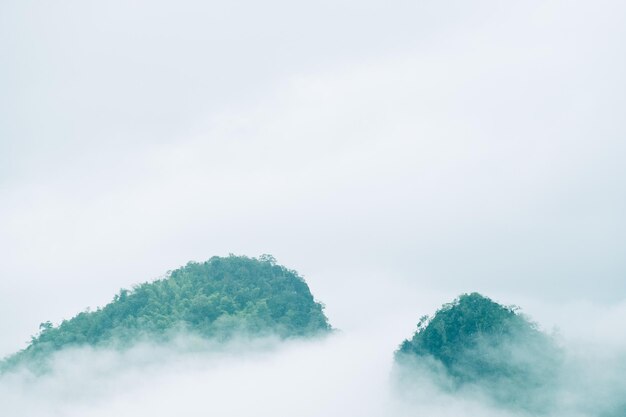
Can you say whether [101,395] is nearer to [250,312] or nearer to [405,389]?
[250,312]

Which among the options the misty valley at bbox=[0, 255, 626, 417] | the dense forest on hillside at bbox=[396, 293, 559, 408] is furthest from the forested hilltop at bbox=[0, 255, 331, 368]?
the dense forest on hillside at bbox=[396, 293, 559, 408]

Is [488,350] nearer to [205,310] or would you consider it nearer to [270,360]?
[270,360]

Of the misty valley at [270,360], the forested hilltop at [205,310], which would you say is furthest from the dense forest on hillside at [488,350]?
the forested hilltop at [205,310]

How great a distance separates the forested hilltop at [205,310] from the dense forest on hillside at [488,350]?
9.16m

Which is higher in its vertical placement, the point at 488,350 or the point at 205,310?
the point at 205,310

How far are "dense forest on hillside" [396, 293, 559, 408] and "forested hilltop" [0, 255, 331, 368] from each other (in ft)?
30.1

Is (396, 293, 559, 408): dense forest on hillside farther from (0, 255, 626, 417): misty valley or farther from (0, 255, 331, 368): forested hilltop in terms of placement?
(0, 255, 331, 368): forested hilltop

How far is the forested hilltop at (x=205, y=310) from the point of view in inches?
1703

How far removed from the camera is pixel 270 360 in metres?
40.9

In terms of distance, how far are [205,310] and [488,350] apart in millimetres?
14871

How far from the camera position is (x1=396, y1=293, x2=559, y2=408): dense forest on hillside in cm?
3388

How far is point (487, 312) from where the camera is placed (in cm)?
3584

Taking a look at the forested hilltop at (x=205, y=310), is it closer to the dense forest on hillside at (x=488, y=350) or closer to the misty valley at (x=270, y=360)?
the misty valley at (x=270, y=360)

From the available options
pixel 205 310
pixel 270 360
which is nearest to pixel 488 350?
pixel 270 360
